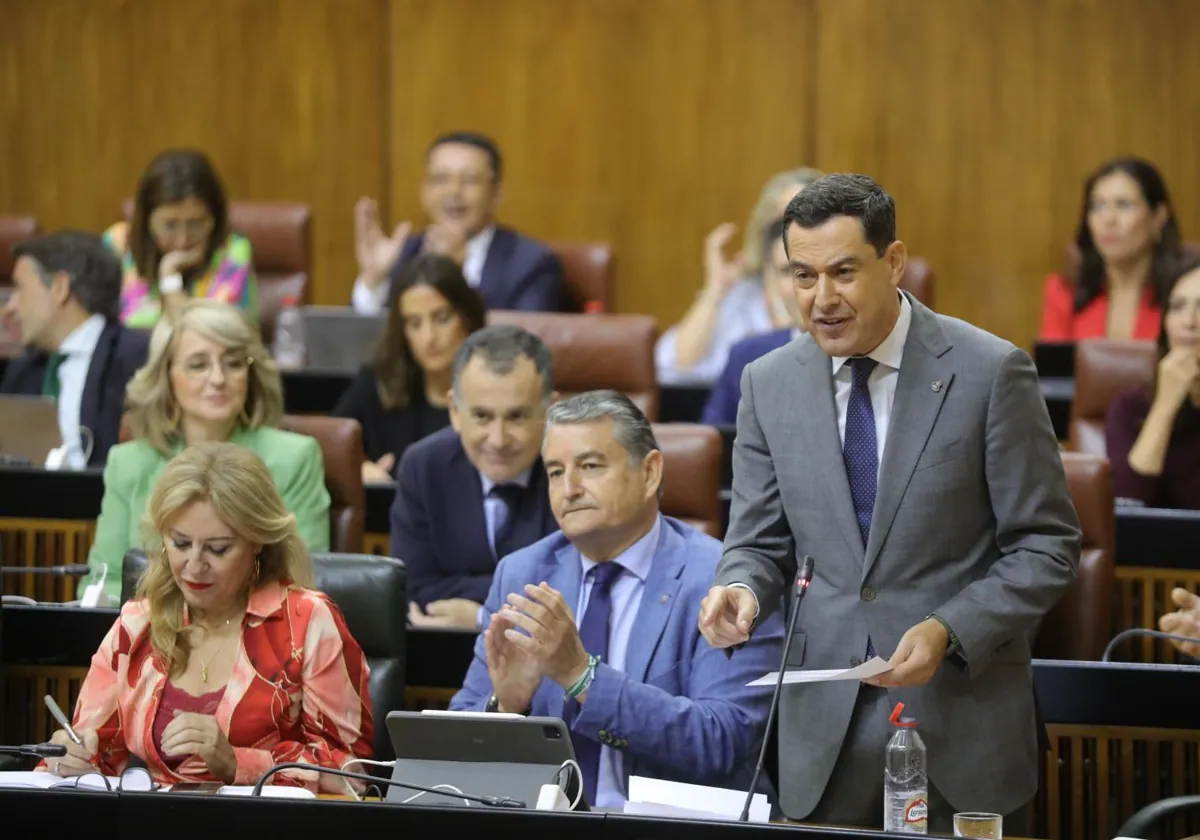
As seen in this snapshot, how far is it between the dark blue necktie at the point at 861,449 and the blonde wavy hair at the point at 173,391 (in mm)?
1752

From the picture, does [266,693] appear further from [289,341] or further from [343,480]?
[289,341]

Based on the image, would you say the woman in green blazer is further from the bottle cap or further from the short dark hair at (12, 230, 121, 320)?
the bottle cap

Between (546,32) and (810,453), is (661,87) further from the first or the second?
(810,453)

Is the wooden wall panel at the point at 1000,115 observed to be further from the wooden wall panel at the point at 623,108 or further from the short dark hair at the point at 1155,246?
the short dark hair at the point at 1155,246

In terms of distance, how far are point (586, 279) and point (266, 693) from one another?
10.7 feet

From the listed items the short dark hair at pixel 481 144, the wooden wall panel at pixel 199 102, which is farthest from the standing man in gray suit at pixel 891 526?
the wooden wall panel at pixel 199 102

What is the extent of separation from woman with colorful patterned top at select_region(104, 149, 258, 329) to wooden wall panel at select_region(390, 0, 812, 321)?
158 centimetres

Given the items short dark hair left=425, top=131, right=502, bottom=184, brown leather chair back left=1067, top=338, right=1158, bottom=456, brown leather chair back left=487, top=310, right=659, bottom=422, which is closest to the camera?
brown leather chair back left=1067, top=338, right=1158, bottom=456

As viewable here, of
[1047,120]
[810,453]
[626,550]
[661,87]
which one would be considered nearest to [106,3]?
[661,87]

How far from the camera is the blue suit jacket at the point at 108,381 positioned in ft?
14.6

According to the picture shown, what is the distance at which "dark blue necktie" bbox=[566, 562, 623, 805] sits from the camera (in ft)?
8.62

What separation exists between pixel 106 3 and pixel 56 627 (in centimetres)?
450

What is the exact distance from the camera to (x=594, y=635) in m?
2.72

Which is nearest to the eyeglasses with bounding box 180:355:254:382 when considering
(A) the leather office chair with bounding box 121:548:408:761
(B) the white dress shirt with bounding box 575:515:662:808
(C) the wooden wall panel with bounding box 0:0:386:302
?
(A) the leather office chair with bounding box 121:548:408:761
